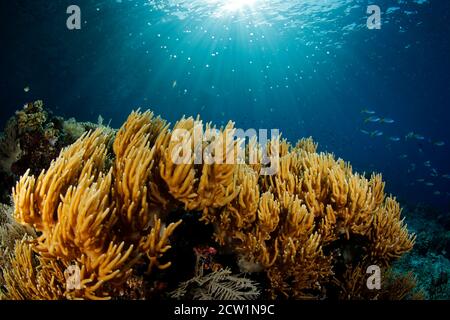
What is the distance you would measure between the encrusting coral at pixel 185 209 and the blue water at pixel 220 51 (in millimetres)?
18067

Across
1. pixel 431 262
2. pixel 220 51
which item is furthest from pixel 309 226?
pixel 220 51

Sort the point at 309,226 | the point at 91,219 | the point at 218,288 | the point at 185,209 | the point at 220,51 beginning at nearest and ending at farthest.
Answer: the point at 91,219 → the point at 185,209 → the point at 218,288 → the point at 309,226 → the point at 220,51

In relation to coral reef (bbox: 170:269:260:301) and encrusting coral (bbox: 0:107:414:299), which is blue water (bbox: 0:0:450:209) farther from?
coral reef (bbox: 170:269:260:301)

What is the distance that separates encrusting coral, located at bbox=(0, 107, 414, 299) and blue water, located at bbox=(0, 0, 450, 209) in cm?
1807

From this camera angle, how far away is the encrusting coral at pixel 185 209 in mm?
2375

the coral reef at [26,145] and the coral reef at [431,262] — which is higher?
the coral reef at [26,145]

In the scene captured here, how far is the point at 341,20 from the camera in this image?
33.7 meters

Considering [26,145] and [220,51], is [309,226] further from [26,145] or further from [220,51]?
[220,51]

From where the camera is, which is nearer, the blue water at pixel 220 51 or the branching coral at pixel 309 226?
the branching coral at pixel 309 226

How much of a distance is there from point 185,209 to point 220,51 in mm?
57146

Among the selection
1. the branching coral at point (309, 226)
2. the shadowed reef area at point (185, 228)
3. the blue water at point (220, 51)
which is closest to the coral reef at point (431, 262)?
the branching coral at point (309, 226)

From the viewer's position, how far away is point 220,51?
185ft

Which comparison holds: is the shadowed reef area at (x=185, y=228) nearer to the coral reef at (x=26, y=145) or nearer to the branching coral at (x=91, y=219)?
the branching coral at (x=91, y=219)

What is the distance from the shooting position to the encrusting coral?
2.38m
